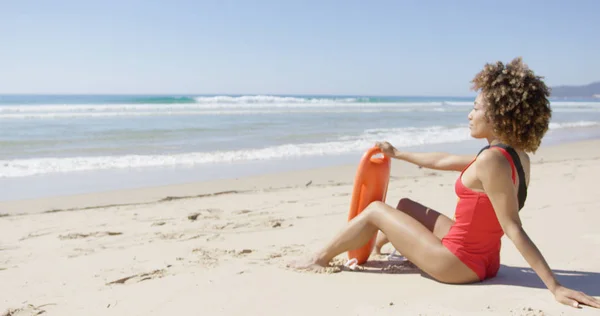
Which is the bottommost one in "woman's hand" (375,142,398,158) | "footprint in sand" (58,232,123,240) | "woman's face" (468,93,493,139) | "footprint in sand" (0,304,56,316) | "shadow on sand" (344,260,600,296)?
"footprint in sand" (58,232,123,240)

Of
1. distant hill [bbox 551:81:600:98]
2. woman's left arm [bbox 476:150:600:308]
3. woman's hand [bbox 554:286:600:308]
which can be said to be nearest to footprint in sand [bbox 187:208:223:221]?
woman's left arm [bbox 476:150:600:308]

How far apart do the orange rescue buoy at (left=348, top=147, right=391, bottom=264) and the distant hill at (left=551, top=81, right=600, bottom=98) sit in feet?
294

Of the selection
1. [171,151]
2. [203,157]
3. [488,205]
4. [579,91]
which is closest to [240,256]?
[488,205]

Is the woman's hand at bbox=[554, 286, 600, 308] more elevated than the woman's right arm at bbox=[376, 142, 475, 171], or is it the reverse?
the woman's right arm at bbox=[376, 142, 475, 171]

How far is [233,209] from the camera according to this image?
620 cm

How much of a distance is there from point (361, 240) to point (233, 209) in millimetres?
2939

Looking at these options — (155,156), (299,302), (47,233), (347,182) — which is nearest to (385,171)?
(299,302)

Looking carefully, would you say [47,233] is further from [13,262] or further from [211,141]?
[211,141]

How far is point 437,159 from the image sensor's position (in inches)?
142

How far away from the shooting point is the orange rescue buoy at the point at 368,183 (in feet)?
12.3

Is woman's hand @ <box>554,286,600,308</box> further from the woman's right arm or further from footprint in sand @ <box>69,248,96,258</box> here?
footprint in sand @ <box>69,248,96,258</box>

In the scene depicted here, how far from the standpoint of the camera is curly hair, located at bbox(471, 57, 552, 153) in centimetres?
286

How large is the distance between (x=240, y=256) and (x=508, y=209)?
2.23m

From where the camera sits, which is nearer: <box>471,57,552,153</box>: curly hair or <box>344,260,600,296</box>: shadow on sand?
<box>471,57,552,153</box>: curly hair
